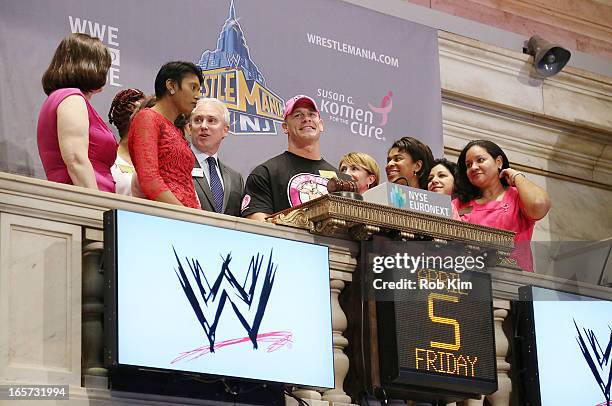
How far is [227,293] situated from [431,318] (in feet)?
3.38

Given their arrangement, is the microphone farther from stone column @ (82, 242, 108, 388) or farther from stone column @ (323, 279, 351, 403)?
stone column @ (82, 242, 108, 388)

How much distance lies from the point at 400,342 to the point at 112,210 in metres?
1.44

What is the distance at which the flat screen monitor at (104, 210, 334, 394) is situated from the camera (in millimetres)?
6000

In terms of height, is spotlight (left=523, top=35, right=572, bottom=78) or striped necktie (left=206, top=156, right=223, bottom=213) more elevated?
spotlight (left=523, top=35, right=572, bottom=78)

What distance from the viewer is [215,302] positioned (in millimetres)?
6266

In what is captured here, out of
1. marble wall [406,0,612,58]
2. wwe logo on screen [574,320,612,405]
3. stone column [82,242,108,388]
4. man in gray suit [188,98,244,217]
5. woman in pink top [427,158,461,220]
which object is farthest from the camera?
marble wall [406,0,612,58]

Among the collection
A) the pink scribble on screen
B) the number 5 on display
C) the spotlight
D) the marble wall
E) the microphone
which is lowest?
the pink scribble on screen

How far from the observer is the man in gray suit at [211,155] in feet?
25.1

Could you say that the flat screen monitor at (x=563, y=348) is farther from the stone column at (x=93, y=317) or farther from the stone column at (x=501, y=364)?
the stone column at (x=93, y=317)

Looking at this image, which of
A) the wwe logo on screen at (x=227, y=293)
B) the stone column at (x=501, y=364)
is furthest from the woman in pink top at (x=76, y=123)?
the stone column at (x=501, y=364)

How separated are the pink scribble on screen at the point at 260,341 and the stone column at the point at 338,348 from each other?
306mm

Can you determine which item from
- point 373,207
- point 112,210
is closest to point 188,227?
point 112,210

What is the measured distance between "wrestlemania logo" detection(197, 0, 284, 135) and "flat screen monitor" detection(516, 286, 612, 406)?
8.42ft

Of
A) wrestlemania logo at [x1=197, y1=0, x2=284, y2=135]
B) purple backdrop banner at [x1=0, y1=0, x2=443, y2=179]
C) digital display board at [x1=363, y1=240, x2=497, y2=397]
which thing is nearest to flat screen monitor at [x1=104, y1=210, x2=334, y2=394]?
digital display board at [x1=363, y1=240, x2=497, y2=397]
